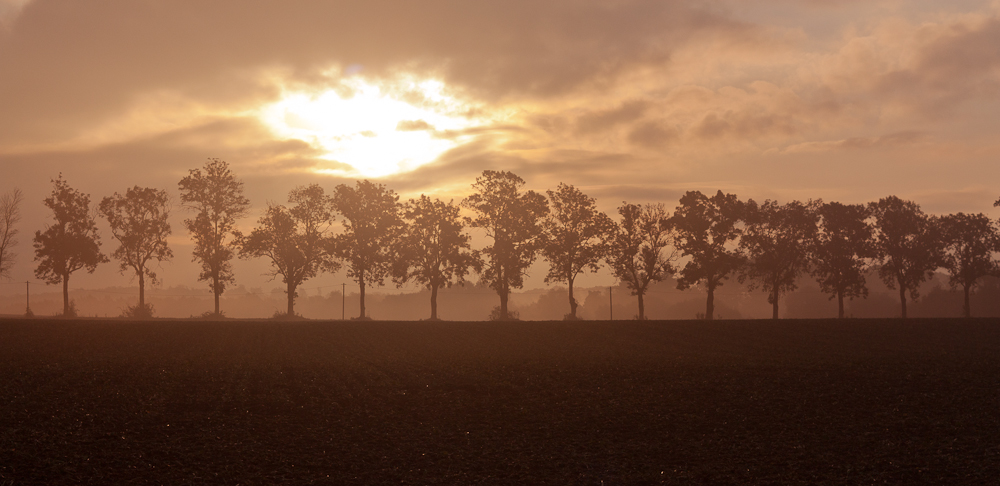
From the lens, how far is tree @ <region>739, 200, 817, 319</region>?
252 ft

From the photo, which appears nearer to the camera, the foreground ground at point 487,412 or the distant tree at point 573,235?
the foreground ground at point 487,412

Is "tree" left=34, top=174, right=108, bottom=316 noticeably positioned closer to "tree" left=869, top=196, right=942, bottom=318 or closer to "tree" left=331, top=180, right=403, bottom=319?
"tree" left=331, top=180, right=403, bottom=319

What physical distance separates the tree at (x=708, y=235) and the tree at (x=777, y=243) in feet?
7.87

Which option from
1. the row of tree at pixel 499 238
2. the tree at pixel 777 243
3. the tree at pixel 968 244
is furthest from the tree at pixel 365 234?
the tree at pixel 968 244

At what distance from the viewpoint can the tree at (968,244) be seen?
82.1 meters

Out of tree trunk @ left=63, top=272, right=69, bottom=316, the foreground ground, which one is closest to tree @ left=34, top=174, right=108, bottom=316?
tree trunk @ left=63, top=272, right=69, bottom=316

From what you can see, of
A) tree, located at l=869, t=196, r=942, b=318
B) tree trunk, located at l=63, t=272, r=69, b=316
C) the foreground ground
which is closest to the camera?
the foreground ground

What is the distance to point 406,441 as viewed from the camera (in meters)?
20.3

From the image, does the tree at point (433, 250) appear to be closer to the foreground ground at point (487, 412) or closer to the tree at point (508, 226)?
the tree at point (508, 226)

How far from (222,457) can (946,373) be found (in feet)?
98.4

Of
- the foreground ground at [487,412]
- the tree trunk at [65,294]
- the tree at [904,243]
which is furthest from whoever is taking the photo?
the tree at [904,243]

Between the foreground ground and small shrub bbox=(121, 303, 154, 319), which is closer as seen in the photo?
the foreground ground

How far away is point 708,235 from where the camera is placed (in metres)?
75.1

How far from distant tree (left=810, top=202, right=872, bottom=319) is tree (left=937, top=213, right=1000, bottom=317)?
1119 cm
